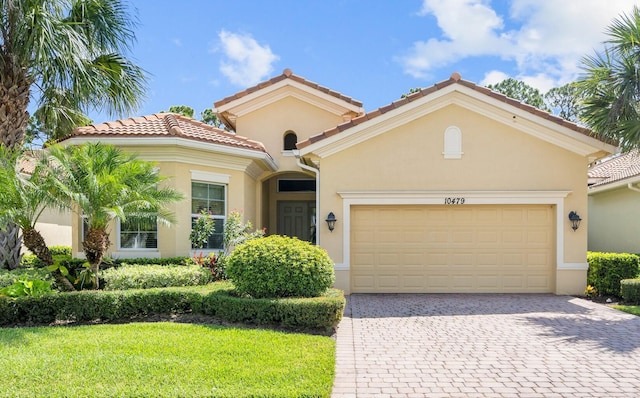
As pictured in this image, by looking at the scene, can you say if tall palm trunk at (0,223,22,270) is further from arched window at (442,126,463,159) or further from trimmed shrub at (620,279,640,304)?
trimmed shrub at (620,279,640,304)

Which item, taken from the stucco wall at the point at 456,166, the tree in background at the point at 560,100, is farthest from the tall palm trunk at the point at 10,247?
the tree in background at the point at 560,100

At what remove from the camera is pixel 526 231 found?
1170 centimetres

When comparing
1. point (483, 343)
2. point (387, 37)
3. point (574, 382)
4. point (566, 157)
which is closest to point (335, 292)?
point (483, 343)

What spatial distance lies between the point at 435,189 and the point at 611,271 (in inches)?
199

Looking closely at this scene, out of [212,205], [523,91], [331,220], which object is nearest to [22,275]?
[212,205]

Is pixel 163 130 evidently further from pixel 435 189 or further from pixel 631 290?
pixel 631 290

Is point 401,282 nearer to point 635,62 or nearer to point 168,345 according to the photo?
point 168,345

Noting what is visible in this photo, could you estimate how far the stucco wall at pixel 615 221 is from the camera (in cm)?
1573

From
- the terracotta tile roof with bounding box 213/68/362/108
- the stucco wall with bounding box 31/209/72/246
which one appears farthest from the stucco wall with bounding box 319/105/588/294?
the stucco wall with bounding box 31/209/72/246

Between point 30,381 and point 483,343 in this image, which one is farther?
point 483,343

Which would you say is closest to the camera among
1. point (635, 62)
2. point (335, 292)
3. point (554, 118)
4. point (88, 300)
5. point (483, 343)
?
point (483, 343)

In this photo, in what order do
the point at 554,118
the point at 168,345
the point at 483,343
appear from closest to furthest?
the point at 168,345
the point at 483,343
the point at 554,118

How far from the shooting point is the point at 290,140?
15.2 m

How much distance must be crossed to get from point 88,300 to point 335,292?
4.80m
